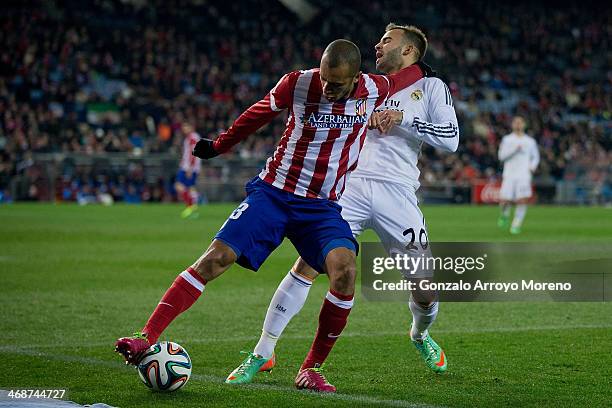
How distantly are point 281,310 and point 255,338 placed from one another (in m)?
1.59

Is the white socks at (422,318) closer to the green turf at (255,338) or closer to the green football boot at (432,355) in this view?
the green football boot at (432,355)

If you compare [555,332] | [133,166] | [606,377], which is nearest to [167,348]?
[606,377]

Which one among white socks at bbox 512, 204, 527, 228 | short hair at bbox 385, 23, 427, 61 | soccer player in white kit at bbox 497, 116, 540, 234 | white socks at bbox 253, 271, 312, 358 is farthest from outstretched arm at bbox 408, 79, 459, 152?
soccer player in white kit at bbox 497, 116, 540, 234

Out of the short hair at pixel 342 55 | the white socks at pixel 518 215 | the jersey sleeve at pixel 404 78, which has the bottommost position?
the white socks at pixel 518 215

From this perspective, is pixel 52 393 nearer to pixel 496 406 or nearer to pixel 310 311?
pixel 496 406

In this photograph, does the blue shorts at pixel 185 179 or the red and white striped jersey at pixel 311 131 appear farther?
the blue shorts at pixel 185 179

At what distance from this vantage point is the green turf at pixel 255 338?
18.9 feet

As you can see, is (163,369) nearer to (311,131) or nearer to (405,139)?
(311,131)

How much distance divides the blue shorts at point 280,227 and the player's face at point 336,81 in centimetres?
63

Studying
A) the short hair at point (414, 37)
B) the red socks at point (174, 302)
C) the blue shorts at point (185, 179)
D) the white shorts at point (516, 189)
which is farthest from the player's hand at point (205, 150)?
the blue shorts at point (185, 179)

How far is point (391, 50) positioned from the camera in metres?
7.16

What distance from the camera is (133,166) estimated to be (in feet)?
103

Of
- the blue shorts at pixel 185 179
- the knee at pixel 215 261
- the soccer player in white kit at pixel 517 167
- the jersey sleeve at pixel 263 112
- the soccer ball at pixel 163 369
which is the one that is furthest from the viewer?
the blue shorts at pixel 185 179

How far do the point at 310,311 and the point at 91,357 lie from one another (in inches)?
123
